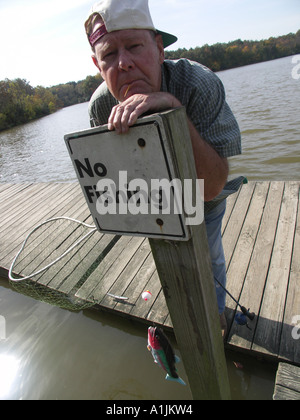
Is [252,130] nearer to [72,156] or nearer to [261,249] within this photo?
[261,249]

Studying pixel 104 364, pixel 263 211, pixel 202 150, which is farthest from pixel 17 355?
pixel 263 211

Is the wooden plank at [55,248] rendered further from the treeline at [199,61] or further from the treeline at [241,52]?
the treeline at [241,52]

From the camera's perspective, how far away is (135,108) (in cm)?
83

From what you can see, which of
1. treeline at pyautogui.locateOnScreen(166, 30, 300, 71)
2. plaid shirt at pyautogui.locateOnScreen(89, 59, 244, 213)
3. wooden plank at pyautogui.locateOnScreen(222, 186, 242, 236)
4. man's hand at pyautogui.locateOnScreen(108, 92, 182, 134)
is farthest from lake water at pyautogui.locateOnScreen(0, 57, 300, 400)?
treeline at pyautogui.locateOnScreen(166, 30, 300, 71)

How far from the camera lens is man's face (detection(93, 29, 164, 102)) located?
1.14 metres

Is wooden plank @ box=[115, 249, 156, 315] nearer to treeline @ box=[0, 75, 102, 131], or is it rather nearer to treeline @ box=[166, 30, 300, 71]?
treeline @ box=[0, 75, 102, 131]

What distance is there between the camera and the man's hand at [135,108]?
82cm

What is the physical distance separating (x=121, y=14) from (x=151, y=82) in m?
0.29

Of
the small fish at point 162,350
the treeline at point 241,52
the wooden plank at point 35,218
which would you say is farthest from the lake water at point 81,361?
the treeline at point 241,52

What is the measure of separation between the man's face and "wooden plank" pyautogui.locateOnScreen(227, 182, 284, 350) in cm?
217

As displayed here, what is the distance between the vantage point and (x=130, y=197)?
3.25 feet

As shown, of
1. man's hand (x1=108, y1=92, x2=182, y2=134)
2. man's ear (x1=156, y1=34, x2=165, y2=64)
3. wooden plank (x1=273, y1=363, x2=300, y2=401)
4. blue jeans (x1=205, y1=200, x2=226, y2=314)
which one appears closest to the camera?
man's hand (x1=108, y1=92, x2=182, y2=134)

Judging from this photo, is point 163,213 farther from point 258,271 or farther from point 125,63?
point 258,271
